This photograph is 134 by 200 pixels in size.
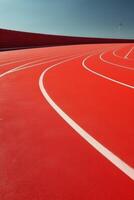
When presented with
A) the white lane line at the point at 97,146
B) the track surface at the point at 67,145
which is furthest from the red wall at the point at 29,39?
the white lane line at the point at 97,146

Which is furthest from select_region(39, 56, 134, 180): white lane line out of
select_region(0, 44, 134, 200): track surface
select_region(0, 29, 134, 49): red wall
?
select_region(0, 29, 134, 49): red wall

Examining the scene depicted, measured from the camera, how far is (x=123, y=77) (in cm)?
1141

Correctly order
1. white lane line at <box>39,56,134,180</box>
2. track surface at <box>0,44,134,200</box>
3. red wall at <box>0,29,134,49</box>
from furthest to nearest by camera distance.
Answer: red wall at <box>0,29,134,49</box> → white lane line at <box>39,56,134,180</box> → track surface at <box>0,44,134,200</box>

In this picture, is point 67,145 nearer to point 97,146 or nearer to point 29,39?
point 97,146

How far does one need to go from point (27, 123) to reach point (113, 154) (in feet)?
6.71

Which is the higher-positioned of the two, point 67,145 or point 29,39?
point 67,145

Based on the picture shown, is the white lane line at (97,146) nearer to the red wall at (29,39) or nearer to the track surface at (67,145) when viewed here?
the track surface at (67,145)

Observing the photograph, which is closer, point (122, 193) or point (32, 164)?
point (122, 193)

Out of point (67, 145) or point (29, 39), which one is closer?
point (67, 145)

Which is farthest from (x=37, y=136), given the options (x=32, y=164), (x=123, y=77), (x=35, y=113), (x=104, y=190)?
(x=123, y=77)

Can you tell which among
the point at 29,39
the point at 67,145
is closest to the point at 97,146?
the point at 67,145

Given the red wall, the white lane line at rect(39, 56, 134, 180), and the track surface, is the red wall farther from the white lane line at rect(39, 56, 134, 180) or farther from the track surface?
the white lane line at rect(39, 56, 134, 180)

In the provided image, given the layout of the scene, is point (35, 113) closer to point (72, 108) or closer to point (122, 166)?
point (72, 108)

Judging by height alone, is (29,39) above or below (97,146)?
below
